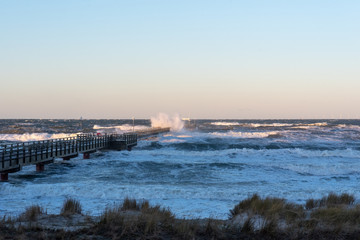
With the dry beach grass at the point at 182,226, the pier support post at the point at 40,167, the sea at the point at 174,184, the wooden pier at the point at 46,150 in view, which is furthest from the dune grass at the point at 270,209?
the pier support post at the point at 40,167

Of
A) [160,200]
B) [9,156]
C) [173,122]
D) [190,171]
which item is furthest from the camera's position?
[173,122]

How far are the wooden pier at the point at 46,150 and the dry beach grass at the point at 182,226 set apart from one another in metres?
14.4

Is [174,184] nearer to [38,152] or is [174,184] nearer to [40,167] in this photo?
[40,167]

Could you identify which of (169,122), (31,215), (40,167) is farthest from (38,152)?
(169,122)

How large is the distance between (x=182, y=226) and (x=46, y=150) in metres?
22.2

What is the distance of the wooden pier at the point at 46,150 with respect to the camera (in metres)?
24.0

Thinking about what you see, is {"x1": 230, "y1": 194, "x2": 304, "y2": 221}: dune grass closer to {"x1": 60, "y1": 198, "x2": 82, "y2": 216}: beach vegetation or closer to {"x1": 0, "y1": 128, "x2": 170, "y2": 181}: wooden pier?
{"x1": 60, "y1": 198, "x2": 82, "y2": 216}: beach vegetation

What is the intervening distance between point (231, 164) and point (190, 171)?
17.2 ft

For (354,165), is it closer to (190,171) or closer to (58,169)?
(190,171)

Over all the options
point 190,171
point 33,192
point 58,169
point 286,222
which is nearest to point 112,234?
point 286,222

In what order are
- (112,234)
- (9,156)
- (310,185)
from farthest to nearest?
(9,156) → (310,185) → (112,234)

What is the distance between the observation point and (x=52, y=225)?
9.70 metres

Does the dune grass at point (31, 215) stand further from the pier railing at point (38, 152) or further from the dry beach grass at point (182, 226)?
the pier railing at point (38, 152)

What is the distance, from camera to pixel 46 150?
29.3 meters
